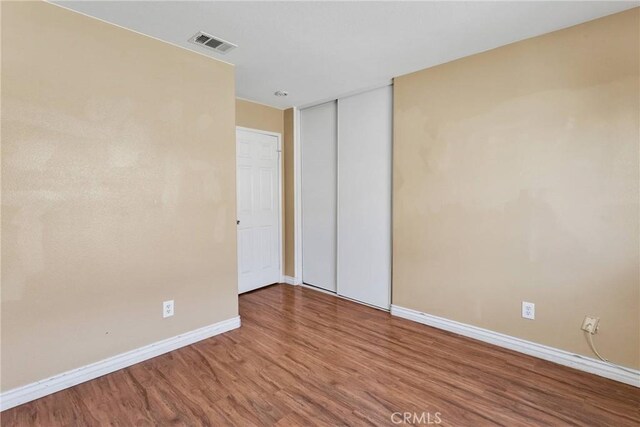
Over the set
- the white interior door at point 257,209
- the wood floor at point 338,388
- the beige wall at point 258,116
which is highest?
the beige wall at point 258,116

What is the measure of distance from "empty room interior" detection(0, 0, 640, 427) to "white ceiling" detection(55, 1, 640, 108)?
2 centimetres

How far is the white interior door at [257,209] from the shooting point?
3904mm

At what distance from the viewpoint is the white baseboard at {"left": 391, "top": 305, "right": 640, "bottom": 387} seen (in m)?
2.12

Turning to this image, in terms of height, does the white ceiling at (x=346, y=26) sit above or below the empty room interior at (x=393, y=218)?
above

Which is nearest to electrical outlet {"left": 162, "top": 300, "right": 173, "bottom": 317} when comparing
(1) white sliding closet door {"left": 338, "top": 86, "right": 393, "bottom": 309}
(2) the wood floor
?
(2) the wood floor

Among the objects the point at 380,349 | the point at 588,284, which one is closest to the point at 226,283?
the point at 380,349

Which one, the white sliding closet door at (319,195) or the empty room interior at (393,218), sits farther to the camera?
the white sliding closet door at (319,195)

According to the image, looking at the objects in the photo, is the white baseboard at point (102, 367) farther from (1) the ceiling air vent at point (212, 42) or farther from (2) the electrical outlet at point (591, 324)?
(2) the electrical outlet at point (591, 324)

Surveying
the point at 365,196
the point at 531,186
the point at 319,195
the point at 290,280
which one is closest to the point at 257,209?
the point at 319,195

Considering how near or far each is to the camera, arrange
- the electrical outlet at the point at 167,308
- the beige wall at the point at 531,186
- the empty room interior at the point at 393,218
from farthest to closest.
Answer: the electrical outlet at the point at 167,308, the beige wall at the point at 531,186, the empty room interior at the point at 393,218

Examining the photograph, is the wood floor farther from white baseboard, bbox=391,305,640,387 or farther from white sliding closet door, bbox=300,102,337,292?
white sliding closet door, bbox=300,102,337,292

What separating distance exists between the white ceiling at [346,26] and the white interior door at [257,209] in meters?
1.16

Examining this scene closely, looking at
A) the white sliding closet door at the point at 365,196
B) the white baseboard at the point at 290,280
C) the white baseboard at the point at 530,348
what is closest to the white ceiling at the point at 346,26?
the white sliding closet door at the point at 365,196

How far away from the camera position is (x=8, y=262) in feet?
6.04
